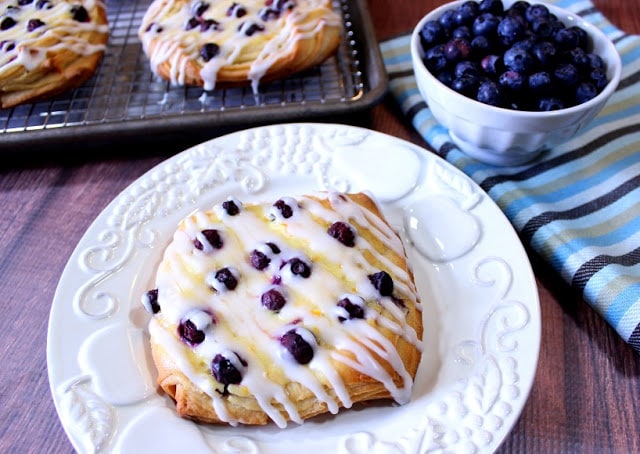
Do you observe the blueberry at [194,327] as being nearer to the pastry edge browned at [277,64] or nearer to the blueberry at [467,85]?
the blueberry at [467,85]

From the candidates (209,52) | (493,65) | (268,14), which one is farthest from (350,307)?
(268,14)

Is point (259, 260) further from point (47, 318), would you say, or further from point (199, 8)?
point (199, 8)

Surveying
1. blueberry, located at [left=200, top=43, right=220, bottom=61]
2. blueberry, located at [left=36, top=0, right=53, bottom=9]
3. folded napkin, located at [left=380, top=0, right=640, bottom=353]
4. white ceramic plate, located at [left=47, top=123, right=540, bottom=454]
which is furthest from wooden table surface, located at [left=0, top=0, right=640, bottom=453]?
blueberry, located at [left=36, top=0, right=53, bottom=9]

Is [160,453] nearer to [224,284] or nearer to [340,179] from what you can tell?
[224,284]

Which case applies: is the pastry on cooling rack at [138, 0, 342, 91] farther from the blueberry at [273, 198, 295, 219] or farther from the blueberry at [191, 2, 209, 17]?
the blueberry at [273, 198, 295, 219]

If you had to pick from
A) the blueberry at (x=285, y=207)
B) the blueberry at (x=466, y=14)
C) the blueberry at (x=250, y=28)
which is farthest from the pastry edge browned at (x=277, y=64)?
the blueberry at (x=285, y=207)
